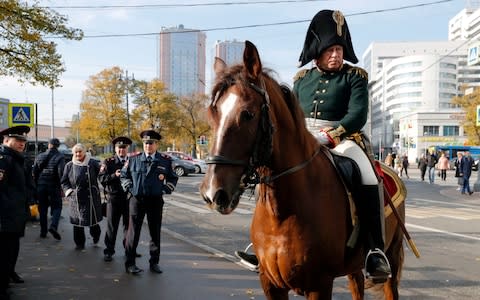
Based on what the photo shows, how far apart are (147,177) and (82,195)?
2404 mm

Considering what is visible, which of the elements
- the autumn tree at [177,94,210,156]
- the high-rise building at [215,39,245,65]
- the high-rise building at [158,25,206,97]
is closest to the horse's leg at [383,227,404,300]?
the high-rise building at [215,39,245,65]

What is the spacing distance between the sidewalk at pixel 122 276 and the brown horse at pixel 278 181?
9.07ft

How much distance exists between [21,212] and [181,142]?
58.9m

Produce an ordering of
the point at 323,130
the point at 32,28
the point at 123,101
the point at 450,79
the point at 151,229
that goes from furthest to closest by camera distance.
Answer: the point at 450,79 < the point at 123,101 < the point at 32,28 < the point at 151,229 < the point at 323,130

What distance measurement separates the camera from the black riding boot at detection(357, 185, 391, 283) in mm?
3461

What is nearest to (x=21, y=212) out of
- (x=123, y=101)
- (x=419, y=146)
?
(x=123, y=101)

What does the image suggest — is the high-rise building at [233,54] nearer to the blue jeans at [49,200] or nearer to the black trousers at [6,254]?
the black trousers at [6,254]

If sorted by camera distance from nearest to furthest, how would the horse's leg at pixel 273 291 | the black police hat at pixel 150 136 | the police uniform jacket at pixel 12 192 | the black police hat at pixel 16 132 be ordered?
1. the horse's leg at pixel 273 291
2. the police uniform jacket at pixel 12 192
3. the black police hat at pixel 16 132
4. the black police hat at pixel 150 136

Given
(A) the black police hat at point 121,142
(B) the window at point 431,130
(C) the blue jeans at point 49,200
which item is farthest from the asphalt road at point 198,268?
(B) the window at point 431,130

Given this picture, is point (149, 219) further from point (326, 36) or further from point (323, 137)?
point (326, 36)

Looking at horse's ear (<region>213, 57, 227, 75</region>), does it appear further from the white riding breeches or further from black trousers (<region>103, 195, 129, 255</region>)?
black trousers (<region>103, 195, 129, 255</region>)

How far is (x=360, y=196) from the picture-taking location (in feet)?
11.4

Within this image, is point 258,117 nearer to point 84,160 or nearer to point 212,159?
point 212,159

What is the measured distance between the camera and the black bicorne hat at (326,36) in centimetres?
389
